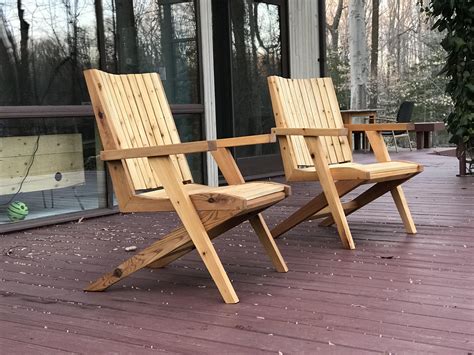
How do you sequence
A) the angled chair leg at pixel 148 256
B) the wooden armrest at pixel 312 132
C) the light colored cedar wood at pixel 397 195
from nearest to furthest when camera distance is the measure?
the angled chair leg at pixel 148 256 → the wooden armrest at pixel 312 132 → the light colored cedar wood at pixel 397 195

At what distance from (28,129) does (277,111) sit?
71.6 inches

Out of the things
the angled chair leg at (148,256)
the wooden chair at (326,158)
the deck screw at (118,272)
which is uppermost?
the wooden chair at (326,158)

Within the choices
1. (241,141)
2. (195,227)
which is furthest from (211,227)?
(241,141)

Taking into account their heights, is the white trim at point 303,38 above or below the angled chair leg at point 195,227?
above

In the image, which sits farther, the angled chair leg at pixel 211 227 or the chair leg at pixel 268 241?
the chair leg at pixel 268 241

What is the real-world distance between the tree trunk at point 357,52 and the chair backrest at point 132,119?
11072 mm

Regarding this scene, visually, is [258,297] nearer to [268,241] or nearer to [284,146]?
[268,241]

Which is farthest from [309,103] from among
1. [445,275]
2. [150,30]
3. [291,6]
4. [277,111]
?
[291,6]

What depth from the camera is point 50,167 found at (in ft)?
14.6

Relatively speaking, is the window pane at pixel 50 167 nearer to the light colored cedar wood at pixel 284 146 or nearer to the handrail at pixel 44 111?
the handrail at pixel 44 111

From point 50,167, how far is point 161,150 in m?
2.38

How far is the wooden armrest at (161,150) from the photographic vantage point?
2.24 metres

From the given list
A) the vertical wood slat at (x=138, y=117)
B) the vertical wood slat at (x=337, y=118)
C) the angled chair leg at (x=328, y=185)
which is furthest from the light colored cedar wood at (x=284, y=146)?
the vertical wood slat at (x=138, y=117)

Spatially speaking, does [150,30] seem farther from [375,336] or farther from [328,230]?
[375,336]
